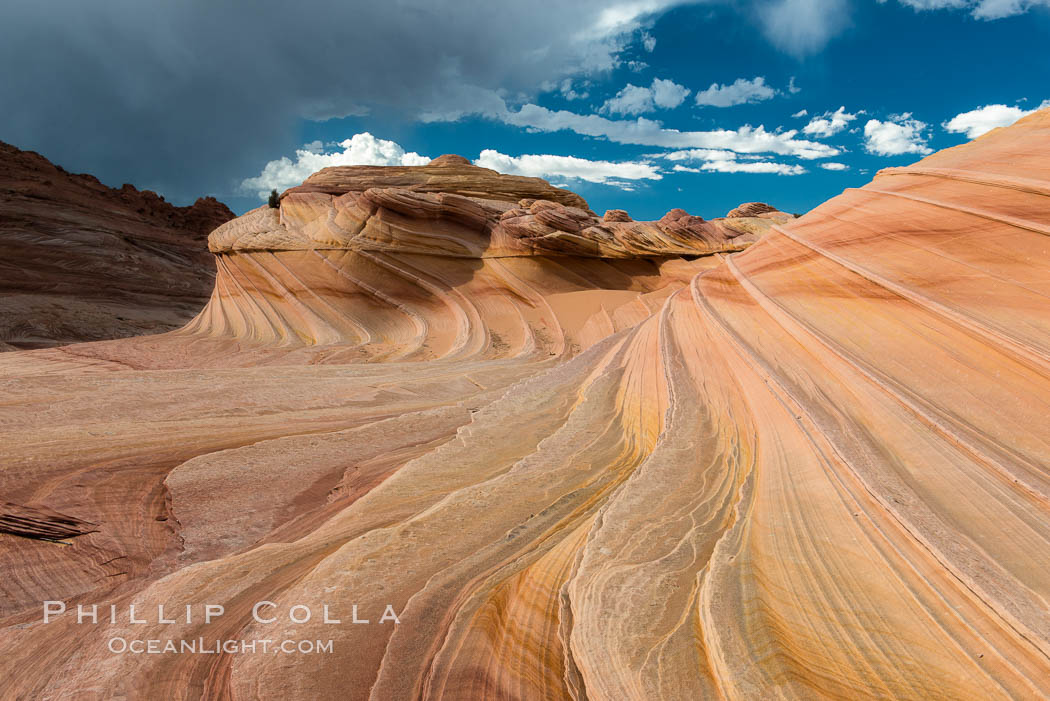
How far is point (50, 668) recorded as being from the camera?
70.0 inches

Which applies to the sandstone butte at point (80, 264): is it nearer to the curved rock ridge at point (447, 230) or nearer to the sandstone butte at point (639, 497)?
the curved rock ridge at point (447, 230)

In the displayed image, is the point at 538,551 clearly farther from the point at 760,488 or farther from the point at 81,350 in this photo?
the point at 81,350

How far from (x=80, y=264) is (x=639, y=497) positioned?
24.6 m

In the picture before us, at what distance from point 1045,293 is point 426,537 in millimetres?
4421

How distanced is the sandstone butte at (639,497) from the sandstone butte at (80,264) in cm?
1423

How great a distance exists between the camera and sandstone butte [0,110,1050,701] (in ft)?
5.92

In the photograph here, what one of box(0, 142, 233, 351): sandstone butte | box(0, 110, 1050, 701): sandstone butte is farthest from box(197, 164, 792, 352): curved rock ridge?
box(0, 142, 233, 351): sandstone butte

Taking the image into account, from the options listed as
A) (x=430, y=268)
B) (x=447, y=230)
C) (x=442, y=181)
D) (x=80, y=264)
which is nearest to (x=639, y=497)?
(x=430, y=268)

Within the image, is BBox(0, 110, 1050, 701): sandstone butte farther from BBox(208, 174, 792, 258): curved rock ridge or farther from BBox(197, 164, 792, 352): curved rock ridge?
BBox(208, 174, 792, 258): curved rock ridge

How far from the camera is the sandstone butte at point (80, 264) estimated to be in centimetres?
1578

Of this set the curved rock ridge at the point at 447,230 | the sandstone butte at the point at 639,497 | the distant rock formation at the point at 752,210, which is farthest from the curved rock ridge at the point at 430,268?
the sandstone butte at the point at 639,497

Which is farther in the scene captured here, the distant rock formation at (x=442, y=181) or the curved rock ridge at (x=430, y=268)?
the distant rock formation at (x=442, y=181)

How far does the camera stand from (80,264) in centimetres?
1981

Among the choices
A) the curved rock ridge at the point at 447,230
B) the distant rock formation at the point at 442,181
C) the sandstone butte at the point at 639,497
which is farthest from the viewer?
the distant rock formation at the point at 442,181
